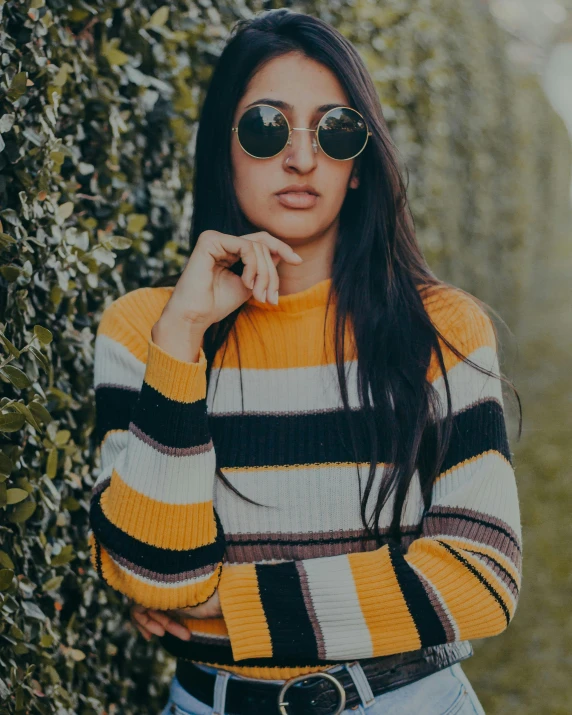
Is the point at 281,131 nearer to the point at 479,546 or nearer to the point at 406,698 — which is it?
the point at 479,546

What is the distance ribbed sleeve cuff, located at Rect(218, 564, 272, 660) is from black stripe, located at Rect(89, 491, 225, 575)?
7 cm

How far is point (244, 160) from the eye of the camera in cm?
225

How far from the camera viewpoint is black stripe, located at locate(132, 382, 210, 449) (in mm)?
1891

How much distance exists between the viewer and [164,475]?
1891 millimetres

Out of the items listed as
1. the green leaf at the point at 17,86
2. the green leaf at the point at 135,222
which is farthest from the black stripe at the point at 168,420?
the green leaf at the point at 135,222

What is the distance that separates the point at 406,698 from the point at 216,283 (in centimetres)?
107

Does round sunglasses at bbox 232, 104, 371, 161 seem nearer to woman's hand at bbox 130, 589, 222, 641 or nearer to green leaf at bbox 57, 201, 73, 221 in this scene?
green leaf at bbox 57, 201, 73, 221

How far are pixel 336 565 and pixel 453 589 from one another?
26 centimetres

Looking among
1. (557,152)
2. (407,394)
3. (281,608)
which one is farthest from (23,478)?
(557,152)

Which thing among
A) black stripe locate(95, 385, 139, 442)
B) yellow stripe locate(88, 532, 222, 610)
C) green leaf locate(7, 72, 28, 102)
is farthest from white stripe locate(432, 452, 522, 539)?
green leaf locate(7, 72, 28, 102)

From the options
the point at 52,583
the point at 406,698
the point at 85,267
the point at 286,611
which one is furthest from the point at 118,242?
the point at 406,698

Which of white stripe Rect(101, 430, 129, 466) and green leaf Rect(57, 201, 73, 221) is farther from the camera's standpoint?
green leaf Rect(57, 201, 73, 221)

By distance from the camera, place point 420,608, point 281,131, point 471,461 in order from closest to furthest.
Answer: point 420,608, point 471,461, point 281,131

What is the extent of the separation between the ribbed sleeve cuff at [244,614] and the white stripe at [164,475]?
195mm
